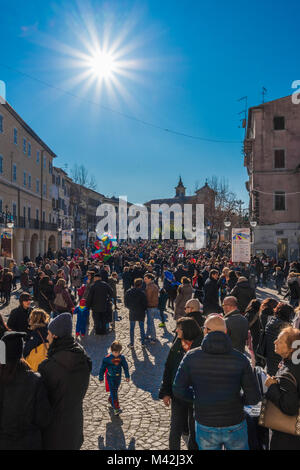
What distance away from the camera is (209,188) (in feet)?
177

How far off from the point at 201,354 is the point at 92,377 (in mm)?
4570

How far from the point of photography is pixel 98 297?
10594 mm

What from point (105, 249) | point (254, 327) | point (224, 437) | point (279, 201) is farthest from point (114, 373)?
point (279, 201)

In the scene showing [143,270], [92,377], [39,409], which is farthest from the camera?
[143,270]

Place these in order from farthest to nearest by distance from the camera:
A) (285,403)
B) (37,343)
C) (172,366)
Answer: (37,343)
(172,366)
(285,403)

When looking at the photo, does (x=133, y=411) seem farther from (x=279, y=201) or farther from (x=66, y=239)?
(x=279, y=201)

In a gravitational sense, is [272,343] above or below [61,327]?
below

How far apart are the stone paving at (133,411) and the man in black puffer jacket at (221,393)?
5.36 feet

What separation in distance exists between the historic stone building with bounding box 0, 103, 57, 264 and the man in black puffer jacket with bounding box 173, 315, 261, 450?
24.3 metres

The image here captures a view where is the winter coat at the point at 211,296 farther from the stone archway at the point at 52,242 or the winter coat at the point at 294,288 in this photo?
the stone archway at the point at 52,242

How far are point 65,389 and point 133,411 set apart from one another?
2836mm

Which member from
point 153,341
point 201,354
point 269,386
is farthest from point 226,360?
point 153,341
